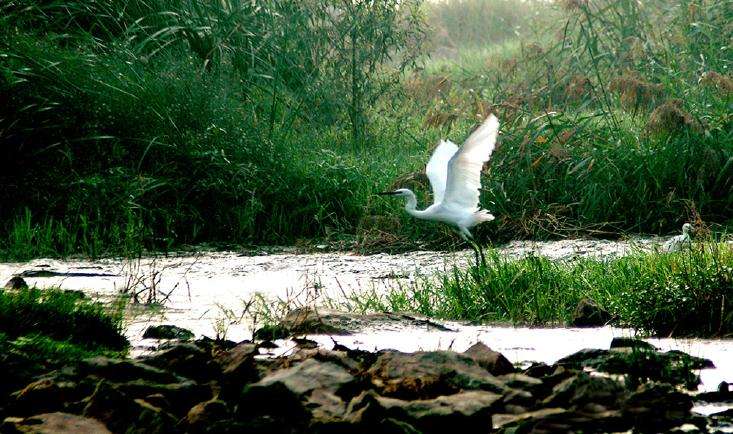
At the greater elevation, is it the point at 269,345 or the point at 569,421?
the point at 269,345

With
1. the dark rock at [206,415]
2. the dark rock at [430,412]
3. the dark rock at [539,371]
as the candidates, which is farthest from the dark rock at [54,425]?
the dark rock at [539,371]

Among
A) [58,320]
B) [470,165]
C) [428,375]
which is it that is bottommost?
[428,375]

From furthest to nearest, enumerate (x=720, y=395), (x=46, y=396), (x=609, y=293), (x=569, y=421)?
1. (x=609, y=293)
2. (x=720, y=395)
3. (x=46, y=396)
4. (x=569, y=421)

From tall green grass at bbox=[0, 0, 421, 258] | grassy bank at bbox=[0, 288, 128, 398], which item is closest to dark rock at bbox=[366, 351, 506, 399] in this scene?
grassy bank at bbox=[0, 288, 128, 398]

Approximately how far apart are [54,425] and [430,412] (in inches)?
44.5

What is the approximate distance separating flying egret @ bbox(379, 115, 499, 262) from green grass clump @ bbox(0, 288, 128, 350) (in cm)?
303

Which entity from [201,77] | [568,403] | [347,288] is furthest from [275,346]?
[201,77]

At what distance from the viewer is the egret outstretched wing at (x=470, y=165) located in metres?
6.81

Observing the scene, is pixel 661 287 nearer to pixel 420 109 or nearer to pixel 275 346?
pixel 275 346

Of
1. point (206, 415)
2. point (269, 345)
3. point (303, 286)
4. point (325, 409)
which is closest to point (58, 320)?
point (269, 345)

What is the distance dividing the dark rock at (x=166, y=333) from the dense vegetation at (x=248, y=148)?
3356 mm

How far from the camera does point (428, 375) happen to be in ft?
11.3

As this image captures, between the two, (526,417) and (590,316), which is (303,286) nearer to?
(590,316)

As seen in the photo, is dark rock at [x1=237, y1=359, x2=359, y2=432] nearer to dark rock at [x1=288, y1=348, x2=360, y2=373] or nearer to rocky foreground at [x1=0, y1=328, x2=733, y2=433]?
rocky foreground at [x1=0, y1=328, x2=733, y2=433]
